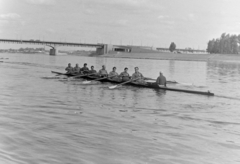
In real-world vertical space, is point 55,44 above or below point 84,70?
above

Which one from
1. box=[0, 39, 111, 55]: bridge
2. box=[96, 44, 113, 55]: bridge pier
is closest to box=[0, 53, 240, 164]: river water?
box=[0, 39, 111, 55]: bridge

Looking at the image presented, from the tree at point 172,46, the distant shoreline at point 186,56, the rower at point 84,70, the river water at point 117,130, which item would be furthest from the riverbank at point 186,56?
the river water at point 117,130

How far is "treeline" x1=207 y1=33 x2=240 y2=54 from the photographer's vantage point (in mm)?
142750

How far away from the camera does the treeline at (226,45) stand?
143 metres

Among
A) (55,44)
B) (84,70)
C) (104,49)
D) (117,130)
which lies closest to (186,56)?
(104,49)

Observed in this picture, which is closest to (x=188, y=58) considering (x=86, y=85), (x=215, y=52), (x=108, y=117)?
(x=215, y=52)

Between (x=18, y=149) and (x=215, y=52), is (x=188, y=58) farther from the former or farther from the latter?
(x=18, y=149)

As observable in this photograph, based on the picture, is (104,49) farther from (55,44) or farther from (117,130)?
(117,130)

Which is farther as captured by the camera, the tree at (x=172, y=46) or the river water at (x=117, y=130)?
the tree at (x=172, y=46)

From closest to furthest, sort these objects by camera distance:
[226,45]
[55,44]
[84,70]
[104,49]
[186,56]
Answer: [84,70] → [226,45] → [186,56] → [55,44] → [104,49]

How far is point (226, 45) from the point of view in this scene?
143 m

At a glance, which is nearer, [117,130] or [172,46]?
[117,130]

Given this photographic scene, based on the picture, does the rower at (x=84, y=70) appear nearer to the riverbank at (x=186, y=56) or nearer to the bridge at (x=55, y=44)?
the riverbank at (x=186, y=56)

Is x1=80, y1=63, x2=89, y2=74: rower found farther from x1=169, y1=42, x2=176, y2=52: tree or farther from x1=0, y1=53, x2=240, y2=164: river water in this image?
x1=169, y1=42, x2=176, y2=52: tree
